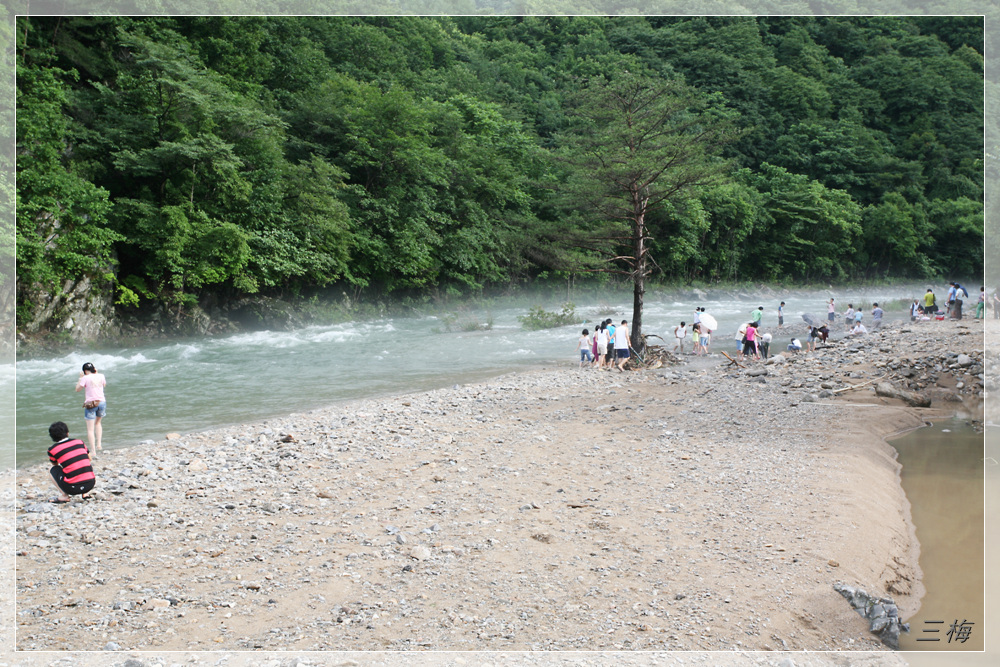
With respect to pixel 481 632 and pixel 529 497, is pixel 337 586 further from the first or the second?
pixel 529 497

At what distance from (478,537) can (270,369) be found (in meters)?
11.9

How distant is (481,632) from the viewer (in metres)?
3.77

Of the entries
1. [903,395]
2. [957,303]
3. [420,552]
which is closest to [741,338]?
[903,395]

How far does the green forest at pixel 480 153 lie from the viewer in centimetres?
1645

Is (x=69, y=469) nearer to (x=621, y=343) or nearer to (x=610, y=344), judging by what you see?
(x=621, y=343)

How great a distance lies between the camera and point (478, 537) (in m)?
5.13

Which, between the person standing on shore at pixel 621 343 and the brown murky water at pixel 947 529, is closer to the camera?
the brown murky water at pixel 947 529

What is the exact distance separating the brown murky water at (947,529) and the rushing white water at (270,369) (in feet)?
22.0

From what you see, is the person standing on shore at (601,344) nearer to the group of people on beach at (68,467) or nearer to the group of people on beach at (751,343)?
the group of people on beach at (751,343)

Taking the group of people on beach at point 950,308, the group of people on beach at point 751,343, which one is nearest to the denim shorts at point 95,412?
the group of people on beach at point 751,343

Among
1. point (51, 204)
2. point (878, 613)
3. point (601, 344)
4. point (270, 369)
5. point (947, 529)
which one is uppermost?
point (51, 204)

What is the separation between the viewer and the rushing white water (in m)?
10.6

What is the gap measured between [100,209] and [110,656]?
17427mm

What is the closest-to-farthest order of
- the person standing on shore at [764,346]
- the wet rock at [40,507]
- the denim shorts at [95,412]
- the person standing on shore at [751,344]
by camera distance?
1. the wet rock at [40,507]
2. the denim shorts at [95,412]
3. the person standing on shore at [751,344]
4. the person standing on shore at [764,346]
